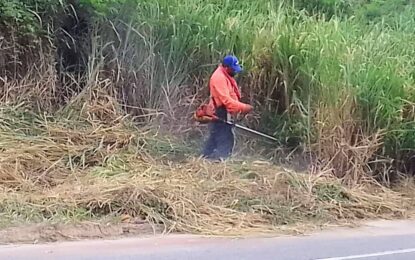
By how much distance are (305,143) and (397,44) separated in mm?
3081

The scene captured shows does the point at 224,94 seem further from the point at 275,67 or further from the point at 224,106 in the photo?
the point at 275,67

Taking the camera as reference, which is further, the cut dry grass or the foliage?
the foliage

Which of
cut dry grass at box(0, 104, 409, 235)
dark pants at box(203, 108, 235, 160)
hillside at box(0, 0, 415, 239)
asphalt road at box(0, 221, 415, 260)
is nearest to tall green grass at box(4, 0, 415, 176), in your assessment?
hillside at box(0, 0, 415, 239)

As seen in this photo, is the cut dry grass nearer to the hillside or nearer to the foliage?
the hillside

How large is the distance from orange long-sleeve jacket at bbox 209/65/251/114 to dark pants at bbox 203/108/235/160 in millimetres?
180

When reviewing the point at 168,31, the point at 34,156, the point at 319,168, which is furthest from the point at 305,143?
the point at 34,156

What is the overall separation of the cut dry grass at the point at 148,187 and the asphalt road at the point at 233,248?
0.60 m

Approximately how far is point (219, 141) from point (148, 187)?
2.21 meters

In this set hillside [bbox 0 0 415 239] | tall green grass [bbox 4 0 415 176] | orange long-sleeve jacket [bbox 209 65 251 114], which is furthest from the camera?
tall green grass [bbox 4 0 415 176]

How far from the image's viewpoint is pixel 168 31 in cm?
1428

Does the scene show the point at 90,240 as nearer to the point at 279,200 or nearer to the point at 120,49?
the point at 279,200

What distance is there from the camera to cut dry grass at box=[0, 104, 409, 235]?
415 inches

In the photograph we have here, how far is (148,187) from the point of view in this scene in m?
11.0

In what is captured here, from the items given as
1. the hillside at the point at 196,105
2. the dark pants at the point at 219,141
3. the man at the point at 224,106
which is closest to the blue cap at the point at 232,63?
the man at the point at 224,106
